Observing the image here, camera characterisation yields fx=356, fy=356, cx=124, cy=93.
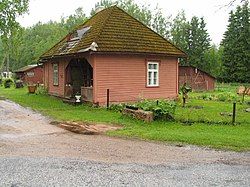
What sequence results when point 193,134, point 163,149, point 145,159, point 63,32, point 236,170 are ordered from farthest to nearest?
1. point 63,32
2. point 193,134
3. point 163,149
4. point 145,159
5. point 236,170

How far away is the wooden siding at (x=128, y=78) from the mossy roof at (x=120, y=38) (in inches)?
20.8

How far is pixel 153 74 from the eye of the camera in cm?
2189

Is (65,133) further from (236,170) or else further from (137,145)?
(236,170)

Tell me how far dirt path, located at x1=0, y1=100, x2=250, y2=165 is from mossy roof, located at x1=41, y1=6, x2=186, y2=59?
8.50 meters

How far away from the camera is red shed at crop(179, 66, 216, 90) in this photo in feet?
132

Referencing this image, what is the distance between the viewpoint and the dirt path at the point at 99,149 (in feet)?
27.5

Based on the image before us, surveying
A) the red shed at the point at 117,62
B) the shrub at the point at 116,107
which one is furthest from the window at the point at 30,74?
the shrub at the point at 116,107

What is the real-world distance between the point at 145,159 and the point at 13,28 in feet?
90.3

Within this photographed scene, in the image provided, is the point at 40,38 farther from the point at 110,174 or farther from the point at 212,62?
the point at 110,174

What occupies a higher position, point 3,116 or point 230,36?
point 230,36

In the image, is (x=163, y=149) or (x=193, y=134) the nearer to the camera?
(x=163, y=149)

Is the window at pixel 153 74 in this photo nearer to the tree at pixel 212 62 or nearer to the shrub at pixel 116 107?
the shrub at pixel 116 107

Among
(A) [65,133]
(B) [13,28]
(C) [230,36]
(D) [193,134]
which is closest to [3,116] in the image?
(A) [65,133]

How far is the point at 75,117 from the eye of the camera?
50.6 ft
